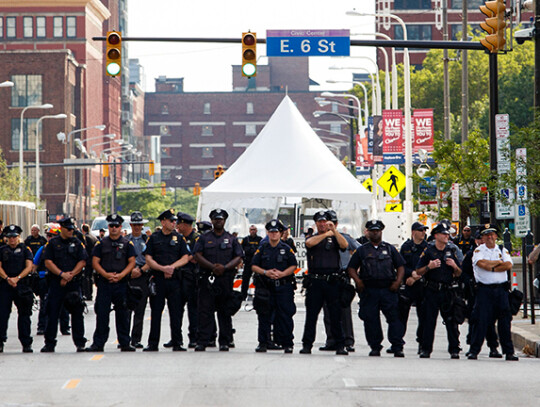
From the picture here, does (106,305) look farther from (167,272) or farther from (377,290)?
(377,290)

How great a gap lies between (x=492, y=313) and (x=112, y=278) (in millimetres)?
5097

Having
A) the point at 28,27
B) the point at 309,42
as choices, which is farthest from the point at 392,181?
the point at 28,27

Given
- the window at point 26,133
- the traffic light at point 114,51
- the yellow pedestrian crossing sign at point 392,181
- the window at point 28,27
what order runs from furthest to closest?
the window at point 28,27 → the window at point 26,133 → the yellow pedestrian crossing sign at point 392,181 → the traffic light at point 114,51

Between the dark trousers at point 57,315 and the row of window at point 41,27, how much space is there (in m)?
104

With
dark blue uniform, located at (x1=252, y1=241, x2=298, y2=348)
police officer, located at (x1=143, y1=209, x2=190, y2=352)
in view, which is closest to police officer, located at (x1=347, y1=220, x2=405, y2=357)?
dark blue uniform, located at (x1=252, y1=241, x2=298, y2=348)

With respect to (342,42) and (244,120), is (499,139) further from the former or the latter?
(244,120)

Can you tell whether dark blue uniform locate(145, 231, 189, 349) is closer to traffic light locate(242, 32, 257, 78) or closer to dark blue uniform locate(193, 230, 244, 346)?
dark blue uniform locate(193, 230, 244, 346)

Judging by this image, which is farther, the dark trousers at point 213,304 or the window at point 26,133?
the window at point 26,133

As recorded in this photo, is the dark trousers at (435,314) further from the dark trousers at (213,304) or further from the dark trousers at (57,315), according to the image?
the dark trousers at (57,315)

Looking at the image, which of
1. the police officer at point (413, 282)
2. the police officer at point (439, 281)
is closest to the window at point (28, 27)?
the police officer at point (413, 282)

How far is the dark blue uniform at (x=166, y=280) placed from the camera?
56.8 ft

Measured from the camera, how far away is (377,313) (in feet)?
55.6

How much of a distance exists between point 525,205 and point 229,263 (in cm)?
685

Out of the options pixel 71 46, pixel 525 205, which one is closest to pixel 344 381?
pixel 525 205
